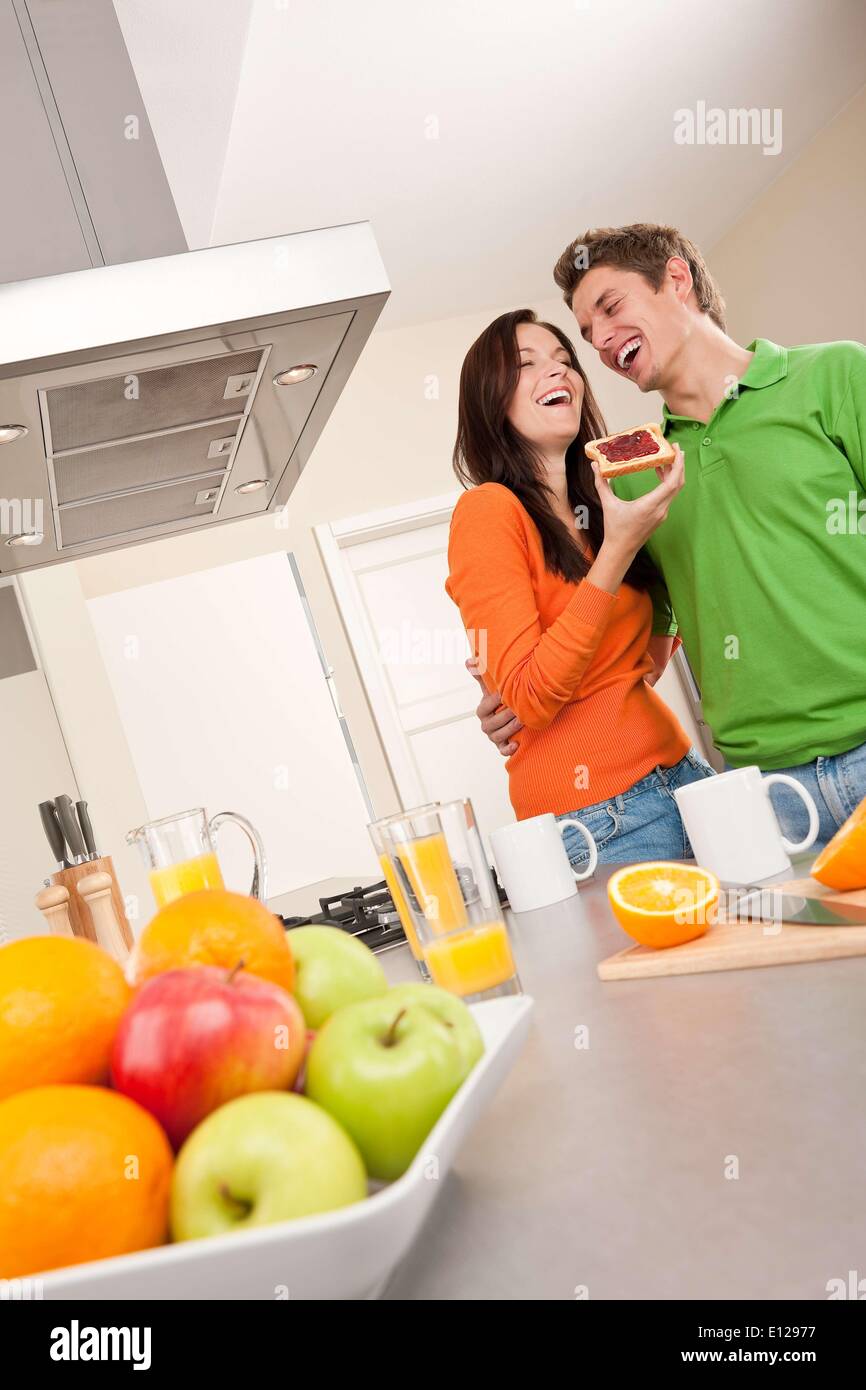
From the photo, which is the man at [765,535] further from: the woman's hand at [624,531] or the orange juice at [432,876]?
the orange juice at [432,876]

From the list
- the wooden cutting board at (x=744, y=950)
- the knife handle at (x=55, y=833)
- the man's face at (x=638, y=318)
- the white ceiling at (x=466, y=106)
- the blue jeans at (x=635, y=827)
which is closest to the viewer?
the wooden cutting board at (x=744, y=950)

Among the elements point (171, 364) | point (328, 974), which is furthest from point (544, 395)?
point (328, 974)

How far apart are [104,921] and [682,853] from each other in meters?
0.98

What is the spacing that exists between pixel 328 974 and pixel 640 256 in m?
1.57

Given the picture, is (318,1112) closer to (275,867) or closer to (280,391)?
(280,391)

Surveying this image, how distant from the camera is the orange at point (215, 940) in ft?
1.80

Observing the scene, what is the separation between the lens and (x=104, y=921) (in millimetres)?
1821

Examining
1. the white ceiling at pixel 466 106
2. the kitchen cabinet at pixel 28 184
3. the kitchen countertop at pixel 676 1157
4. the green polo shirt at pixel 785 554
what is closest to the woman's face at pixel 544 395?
the green polo shirt at pixel 785 554

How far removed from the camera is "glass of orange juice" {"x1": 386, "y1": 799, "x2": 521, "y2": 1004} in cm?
86

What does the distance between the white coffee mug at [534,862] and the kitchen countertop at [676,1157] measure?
0.54 m

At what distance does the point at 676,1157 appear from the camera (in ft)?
1.64

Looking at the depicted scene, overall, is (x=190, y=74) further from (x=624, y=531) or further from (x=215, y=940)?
(x=215, y=940)

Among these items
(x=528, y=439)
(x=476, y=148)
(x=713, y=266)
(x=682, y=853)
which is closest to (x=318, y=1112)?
(x=682, y=853)

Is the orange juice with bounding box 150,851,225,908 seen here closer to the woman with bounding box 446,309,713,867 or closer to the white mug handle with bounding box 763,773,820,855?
the woman with bounding box 446,309,713,867
